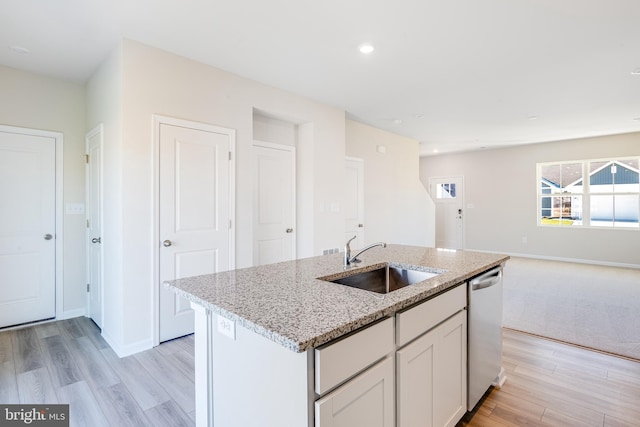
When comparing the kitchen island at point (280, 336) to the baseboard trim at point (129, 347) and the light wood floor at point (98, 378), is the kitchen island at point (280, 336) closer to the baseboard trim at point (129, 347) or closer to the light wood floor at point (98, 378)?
the light wood floor at point (98, 378)

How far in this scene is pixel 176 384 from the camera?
2281mm

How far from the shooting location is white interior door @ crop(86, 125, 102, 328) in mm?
3252

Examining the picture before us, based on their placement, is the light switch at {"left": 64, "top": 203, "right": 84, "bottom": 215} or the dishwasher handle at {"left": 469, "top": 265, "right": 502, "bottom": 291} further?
the light switch at {"left": 64, "top": 203, "right": 84, "bottom": 215}

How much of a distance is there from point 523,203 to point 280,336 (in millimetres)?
8114

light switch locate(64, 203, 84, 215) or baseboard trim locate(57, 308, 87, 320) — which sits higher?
light switch locate(64, 203, 84, 215)

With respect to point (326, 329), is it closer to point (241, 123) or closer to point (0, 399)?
point (0, 399)

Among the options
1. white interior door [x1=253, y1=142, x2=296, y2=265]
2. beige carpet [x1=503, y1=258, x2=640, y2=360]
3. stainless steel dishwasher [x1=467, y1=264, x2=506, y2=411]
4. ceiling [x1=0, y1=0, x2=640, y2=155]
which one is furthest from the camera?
white interior door [x1=253, y1=142, x2=296, y2=265]

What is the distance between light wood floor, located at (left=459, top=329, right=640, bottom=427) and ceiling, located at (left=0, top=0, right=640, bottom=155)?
8.54 ft

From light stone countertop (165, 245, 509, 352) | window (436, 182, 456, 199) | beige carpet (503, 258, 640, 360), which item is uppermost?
window (436, 182, 456, 199)

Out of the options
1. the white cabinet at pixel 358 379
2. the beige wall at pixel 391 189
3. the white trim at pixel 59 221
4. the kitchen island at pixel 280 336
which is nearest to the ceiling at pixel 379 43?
the white trim at pixel 59 221

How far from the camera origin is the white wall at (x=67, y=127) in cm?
331

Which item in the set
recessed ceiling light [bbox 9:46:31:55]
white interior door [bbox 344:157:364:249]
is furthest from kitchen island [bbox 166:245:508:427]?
white interior door [bbox 344:157:364:249]

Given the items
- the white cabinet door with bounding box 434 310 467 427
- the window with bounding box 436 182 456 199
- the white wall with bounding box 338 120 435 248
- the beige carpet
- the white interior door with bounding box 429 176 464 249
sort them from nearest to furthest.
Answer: the white cabinet door with bounding box 434 310 467 427 < the beige carpet < the white wall with bounding box 338 120 435 248 < the white interior door with bounding box 429 176 464 249 < the window with bounding box 436 182 456 199

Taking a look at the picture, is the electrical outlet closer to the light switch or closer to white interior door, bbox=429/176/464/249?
the light switch
